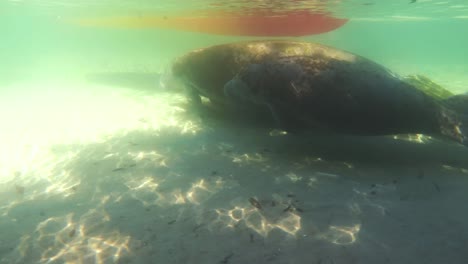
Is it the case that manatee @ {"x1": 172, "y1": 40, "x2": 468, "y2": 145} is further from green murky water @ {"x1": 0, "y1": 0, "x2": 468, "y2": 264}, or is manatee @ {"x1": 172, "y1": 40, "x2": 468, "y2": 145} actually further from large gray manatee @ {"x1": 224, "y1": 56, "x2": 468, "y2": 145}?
green murky water @ {"x1": 0, "y1": 0, "x2": 468, "y2": 264}

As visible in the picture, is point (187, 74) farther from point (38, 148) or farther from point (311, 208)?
point (311, 208)

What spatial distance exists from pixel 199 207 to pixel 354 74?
14.3 feet

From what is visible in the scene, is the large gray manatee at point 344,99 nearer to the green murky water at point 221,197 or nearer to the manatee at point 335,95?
the manatee at point 335,95

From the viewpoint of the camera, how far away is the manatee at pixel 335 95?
650 centimetres

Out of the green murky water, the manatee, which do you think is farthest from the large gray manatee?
the green murky water

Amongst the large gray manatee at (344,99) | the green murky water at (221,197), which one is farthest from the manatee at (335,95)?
the green murky water at (221,197)

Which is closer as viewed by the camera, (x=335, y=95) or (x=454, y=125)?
(x=454, y=125)

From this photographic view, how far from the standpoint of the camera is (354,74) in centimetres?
683

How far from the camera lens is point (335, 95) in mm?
6699

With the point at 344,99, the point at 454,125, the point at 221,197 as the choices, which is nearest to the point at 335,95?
the point at 344,99

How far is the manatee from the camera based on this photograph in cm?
650

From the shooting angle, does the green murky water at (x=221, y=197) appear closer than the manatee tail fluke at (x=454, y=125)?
Yes

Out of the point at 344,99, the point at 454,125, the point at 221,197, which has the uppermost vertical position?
the point at 344,99

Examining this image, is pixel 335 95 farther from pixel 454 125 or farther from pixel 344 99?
pixel 454 125
